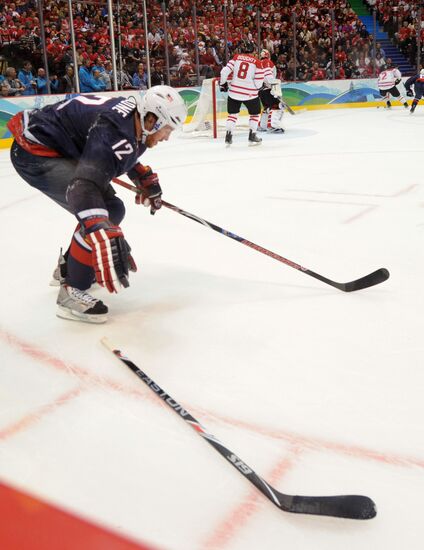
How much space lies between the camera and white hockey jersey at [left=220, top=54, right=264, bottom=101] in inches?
302

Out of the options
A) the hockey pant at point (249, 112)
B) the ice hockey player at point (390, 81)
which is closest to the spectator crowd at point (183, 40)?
the ice hockey player at point (390, 81)

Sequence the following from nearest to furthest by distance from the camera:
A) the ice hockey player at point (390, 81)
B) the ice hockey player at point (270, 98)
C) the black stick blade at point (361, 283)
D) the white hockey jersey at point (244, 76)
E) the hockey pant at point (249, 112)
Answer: the black stick blade at point (361, 283)
the hockey pant at point (249, 112)
the white hockey jersey at point (244, 76)
the ice hockey player at point (270, 98)
the ice hockey player at point (390, 81)

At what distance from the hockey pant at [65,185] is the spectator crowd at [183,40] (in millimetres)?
6638

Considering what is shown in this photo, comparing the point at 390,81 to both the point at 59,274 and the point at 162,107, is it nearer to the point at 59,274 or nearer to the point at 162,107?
the point at 59,274

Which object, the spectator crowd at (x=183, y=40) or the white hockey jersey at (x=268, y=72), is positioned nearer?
the white hockey jersey at (x=268, y=72)

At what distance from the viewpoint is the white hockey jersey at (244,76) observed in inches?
302

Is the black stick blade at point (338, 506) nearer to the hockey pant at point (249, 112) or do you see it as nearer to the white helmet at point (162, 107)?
the white helmet at point (162, 107)

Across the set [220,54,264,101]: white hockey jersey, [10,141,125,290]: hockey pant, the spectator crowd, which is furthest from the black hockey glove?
the spectator crowd

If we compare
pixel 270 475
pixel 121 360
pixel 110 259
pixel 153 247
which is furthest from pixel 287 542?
pixel 153 247

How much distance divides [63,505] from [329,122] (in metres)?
10.0

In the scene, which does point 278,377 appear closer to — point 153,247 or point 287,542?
point 287,542

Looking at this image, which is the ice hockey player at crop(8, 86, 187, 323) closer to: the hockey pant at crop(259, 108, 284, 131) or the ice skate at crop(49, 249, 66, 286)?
the ice skate at crop(49, 249, 66, 286)

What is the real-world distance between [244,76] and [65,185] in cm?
594

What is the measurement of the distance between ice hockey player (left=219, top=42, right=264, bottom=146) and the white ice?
13.7 ft
